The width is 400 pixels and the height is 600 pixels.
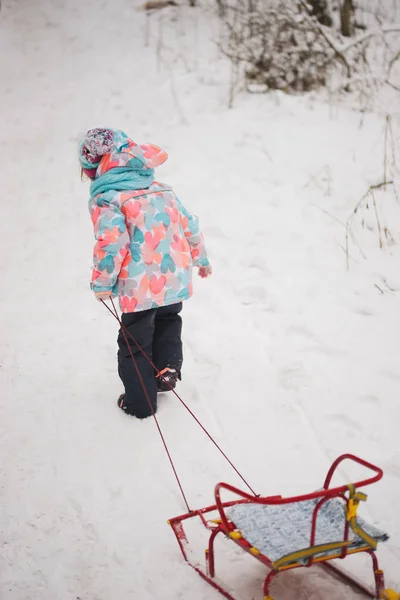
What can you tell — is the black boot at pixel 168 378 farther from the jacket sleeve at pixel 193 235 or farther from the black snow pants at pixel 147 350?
the jacket sleeve at pixel 193 235

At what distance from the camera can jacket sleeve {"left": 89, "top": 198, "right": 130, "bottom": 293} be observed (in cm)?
307


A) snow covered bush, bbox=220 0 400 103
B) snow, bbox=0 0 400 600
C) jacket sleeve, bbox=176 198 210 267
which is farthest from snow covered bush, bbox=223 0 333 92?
jacket sleeve, bbox=176 198 210 267

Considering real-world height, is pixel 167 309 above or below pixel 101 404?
above

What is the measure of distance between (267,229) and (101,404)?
7.87 ft

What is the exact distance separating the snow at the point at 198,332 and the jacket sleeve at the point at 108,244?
2.89 feet

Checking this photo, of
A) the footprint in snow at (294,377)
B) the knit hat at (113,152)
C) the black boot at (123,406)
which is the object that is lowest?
the black boot at (123,406)

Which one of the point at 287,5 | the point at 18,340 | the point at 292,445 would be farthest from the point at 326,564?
the point at 287,5

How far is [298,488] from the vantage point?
2.95 meters

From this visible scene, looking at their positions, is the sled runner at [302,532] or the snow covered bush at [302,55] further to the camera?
the snow covered bush at [302,55]

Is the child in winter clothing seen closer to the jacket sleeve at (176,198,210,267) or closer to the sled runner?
the jacket sleeve at (176,198,210,267)

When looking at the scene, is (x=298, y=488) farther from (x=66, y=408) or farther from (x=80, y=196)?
(x=80, y=196)

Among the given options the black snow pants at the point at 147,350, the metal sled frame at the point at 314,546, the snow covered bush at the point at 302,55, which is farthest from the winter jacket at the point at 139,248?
the snow covered bush at the point at 302,55

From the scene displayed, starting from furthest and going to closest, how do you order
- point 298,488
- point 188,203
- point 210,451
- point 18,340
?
point 188,203 < point 18,340 < point 210,451 < point 298,488

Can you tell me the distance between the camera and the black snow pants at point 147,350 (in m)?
3.35
